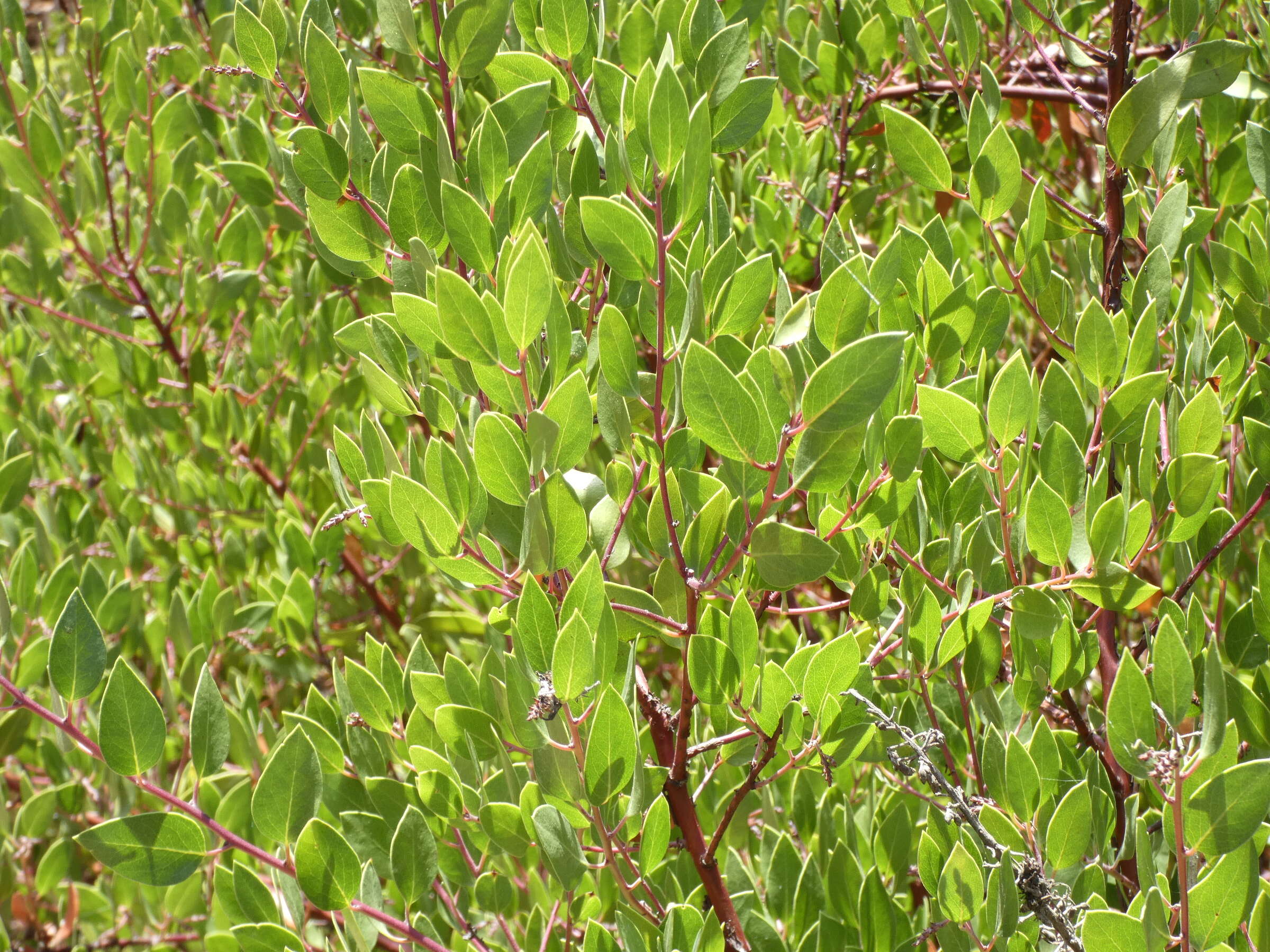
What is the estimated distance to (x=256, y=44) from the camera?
749 mm

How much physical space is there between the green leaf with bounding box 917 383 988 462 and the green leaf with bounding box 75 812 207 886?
1.66 feet

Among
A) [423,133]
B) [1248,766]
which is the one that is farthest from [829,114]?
[1248,766]

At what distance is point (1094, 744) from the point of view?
0.85 m

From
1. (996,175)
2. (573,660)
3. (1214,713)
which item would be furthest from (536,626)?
(996,175)

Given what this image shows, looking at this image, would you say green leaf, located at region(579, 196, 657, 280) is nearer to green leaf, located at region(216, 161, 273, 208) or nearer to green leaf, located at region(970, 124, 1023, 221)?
green leaf, located at region(970, 124, 1023, 221)

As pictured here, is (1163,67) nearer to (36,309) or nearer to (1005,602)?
(1005,602)

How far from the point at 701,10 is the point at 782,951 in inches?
25.6

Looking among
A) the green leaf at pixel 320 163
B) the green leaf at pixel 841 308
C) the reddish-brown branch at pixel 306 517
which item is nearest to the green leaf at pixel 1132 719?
the green leaf at pixel 841 308

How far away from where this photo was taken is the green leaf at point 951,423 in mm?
636

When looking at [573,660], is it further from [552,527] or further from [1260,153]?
[1260,153]

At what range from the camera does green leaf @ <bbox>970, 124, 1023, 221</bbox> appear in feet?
2.40

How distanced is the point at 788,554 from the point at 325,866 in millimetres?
338

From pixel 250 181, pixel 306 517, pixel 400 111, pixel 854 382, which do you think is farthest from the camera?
pixel 306 517

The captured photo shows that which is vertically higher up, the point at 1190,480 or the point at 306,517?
the point at 1190,480
